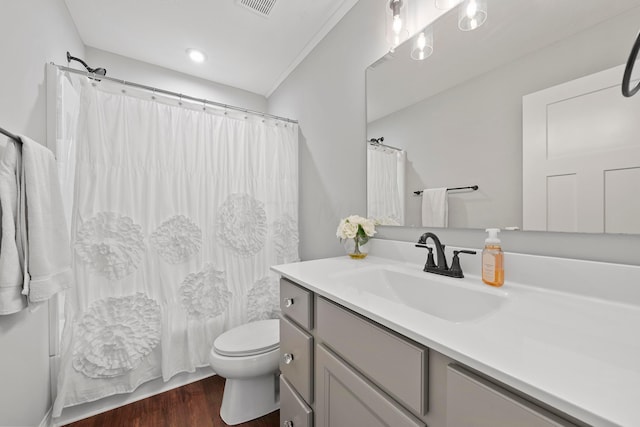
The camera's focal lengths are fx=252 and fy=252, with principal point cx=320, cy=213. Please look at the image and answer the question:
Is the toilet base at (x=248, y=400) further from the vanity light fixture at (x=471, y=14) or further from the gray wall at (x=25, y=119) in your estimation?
the vanity light fixture at (x=471, y=14)

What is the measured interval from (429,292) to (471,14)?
1.12m

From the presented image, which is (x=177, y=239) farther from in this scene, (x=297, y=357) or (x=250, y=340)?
(x=297, y=357)

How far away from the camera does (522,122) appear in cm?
87

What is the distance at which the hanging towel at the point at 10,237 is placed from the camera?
841 mm

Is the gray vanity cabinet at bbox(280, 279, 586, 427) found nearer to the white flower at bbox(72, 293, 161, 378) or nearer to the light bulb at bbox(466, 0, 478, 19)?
the white flower at bbox(72, 293, 161, 378)

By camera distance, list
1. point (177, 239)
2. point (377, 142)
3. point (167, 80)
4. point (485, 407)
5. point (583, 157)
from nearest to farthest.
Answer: point (485, 407)
point (583, 157)
point (377, 142)
point (177, 239)
point (167, 80)

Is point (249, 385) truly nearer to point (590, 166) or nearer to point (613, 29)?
point (590, 166)

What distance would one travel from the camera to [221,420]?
1.40 metres

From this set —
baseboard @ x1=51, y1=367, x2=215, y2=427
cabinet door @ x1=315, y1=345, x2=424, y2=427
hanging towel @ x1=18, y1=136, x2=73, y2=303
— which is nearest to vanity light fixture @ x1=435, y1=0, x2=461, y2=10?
cabinet door @ x1=315, y1=345, x2=424, y2=427

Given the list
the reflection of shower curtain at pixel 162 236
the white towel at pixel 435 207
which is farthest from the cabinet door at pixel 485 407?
the reflection of shower curtain at pixel 162 236

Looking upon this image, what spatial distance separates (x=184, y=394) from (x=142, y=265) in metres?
0.87

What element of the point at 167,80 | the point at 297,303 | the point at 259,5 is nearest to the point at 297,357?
the point at 297,303

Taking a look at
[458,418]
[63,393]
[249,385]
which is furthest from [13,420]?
[458,418]

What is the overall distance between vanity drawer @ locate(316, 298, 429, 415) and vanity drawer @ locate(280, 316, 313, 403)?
14cm
